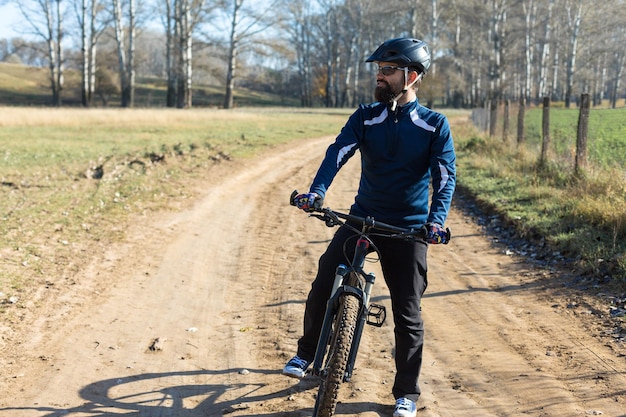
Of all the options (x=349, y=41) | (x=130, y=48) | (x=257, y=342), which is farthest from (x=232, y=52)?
(x=257, y=342)

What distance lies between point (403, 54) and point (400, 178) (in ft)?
2.44

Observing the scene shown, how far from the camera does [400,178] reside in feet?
13.3

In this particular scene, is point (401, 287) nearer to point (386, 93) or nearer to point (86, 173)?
point (386, 93)

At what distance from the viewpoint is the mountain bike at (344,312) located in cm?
368

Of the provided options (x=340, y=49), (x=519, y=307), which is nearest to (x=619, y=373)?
(x=519, y=307)

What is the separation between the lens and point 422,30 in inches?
2194

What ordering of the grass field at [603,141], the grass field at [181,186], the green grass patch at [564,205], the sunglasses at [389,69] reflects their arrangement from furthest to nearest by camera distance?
the grass field at [603,141] < the grass field at [181,186] < the green grass patch at [564,205] < the sunglasses at [389,69]

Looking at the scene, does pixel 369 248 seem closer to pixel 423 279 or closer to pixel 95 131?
pixel 423 279

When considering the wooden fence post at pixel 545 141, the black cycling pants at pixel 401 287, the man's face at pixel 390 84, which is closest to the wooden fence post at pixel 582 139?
the wooden fence post at pixel 545 141

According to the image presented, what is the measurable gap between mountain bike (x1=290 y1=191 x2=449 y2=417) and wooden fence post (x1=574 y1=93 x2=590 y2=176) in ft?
27.4

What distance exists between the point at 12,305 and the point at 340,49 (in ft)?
224

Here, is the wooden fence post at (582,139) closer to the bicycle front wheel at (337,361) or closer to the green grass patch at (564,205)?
the green grass patch at (564,205)

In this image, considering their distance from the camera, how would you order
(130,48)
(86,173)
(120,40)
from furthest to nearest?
(130,48), (120,40), (86,173)

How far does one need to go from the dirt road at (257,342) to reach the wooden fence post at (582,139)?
333cm
